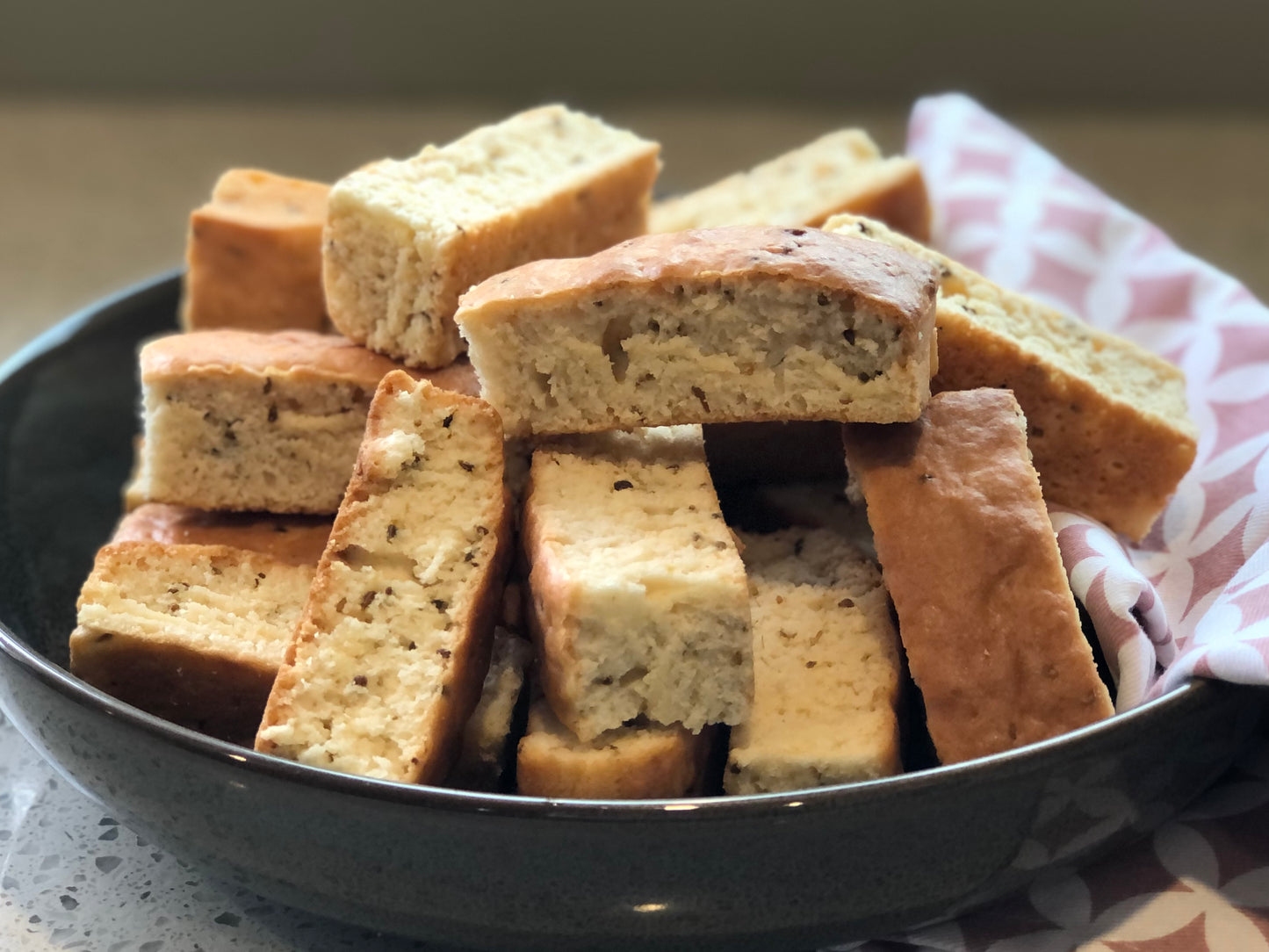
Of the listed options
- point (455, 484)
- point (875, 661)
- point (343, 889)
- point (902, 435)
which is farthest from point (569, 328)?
point (343, 889)

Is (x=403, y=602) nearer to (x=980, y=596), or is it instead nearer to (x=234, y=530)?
(x=234, y=530)

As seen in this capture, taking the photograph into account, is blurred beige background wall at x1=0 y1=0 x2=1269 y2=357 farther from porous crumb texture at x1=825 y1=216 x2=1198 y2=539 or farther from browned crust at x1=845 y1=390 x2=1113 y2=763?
browned crust at x1=845 y1=390 x2=1113 y2=763

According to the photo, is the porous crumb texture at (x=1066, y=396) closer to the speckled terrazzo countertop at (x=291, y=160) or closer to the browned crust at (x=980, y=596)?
the browned crust at (x=980, y=596)

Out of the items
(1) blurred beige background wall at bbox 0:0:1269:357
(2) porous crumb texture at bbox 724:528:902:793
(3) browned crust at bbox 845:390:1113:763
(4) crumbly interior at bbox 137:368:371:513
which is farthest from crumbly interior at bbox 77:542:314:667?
(1) blurred beige background wall at bbox 0:0:1269:357

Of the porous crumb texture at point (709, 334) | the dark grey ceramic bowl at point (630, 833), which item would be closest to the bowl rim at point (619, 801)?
the dark grey ceramic bowl at point (630, 833)

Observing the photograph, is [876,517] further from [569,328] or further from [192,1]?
[192,1]

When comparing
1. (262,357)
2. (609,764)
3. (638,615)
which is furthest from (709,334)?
(262,357)
